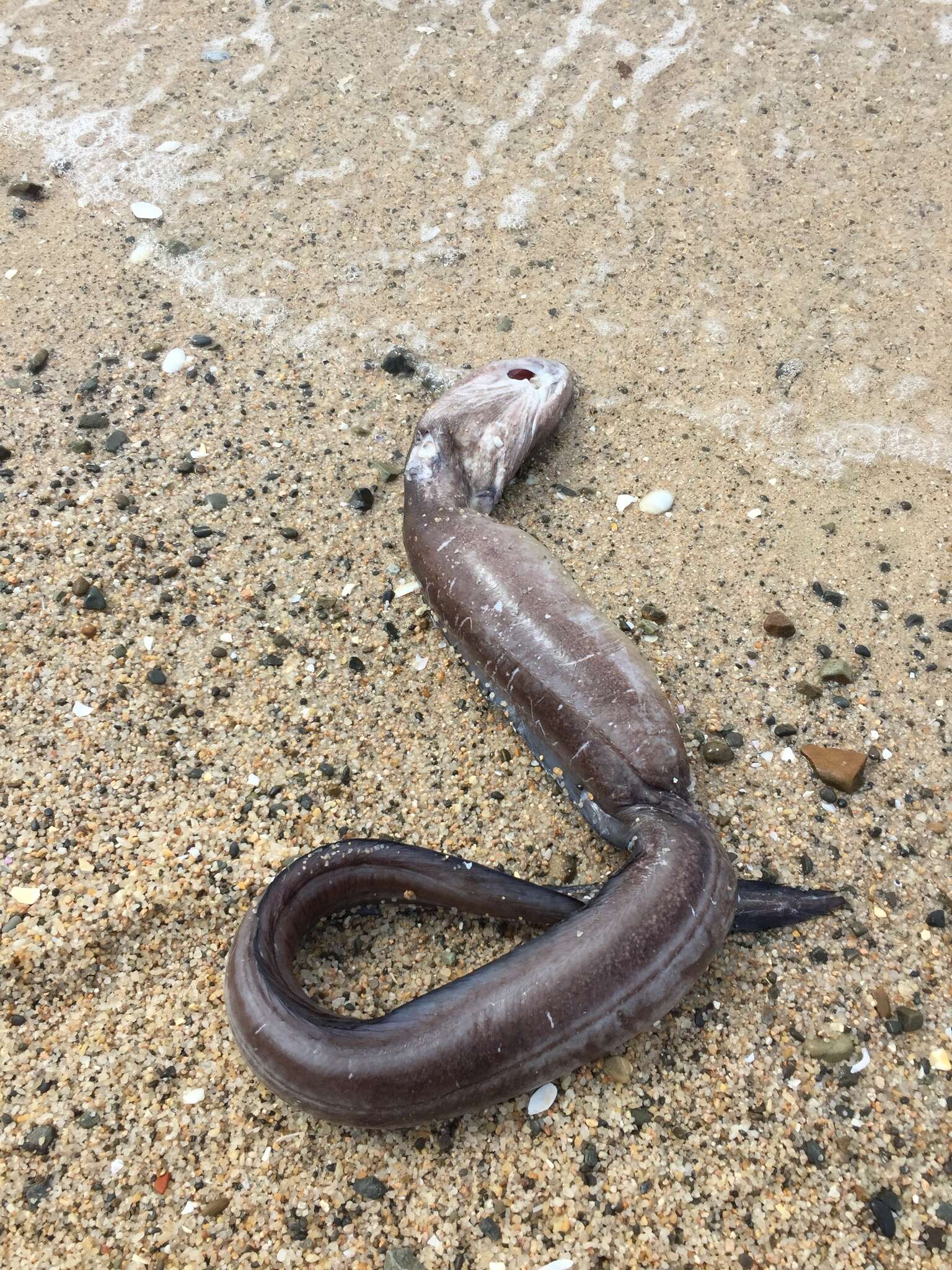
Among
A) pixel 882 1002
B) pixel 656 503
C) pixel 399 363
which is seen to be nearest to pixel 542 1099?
pixel 882 1002

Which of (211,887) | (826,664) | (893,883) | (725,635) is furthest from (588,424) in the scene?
(211,887)

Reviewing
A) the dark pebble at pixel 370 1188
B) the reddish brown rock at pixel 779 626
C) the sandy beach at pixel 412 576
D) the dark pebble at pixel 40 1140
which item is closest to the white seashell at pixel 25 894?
the sandy beach at pixel 412 576

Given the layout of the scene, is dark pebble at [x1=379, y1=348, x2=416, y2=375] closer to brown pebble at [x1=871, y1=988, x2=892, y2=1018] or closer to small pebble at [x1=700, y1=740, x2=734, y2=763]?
small pebble at [x1=700, y1=740, x2=734, y2=763]

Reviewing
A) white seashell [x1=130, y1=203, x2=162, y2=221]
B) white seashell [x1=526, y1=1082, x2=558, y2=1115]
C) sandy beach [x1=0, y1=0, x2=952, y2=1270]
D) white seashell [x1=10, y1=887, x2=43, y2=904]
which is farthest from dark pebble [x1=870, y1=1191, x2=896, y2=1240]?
white seashell [x1=130, y1=203, x2=162, y2=221]

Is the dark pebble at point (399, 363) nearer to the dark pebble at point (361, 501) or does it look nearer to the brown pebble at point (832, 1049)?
the dark pebble at point (361, 501)

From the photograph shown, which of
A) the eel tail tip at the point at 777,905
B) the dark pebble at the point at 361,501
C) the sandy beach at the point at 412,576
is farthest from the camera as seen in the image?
the dark pebble at the point at 361,501

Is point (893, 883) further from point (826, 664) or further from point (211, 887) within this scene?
point (211, 887)
